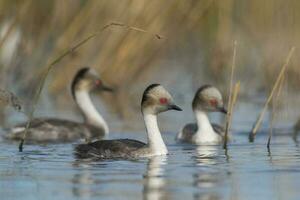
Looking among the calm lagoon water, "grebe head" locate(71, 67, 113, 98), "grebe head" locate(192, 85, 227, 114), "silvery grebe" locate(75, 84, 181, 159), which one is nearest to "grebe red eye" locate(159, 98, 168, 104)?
"silvery grebe" locate(75, 84, 181, 159)

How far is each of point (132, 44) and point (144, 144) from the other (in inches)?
261

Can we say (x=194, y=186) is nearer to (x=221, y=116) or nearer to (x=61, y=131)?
(x=61, y=131)

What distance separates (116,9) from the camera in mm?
19500

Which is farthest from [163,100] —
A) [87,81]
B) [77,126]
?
[87,81]

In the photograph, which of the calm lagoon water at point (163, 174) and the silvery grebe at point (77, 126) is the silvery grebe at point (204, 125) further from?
the silvery grebe at point (77, 126)

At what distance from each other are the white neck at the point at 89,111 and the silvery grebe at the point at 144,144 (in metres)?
4.06

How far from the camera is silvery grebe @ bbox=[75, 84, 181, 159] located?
43.3 feet

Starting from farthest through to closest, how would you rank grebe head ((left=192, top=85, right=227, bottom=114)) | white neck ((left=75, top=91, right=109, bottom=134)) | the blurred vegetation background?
the blurred vegetation background
white neck ((left=75, top=91, right=109, bottom=134))
grebe head ((left=192, top=85, right=227, bottom=114))

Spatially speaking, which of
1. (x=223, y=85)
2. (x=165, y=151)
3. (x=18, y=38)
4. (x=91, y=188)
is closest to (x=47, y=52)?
(x=18, y=38)

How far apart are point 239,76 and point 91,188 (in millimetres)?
13935

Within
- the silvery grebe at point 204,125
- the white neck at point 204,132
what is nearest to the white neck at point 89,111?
the silvery grebe at point 204,125

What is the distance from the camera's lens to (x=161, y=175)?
36.9ft

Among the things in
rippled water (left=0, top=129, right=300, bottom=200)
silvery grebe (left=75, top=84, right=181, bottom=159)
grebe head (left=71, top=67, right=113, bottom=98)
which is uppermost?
grebe head (left=71, top=67, right=113, bottom=98)

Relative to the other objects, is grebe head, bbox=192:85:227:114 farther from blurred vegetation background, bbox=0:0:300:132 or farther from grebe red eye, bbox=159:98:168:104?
grebe red eye, bbox=159:98:168:104
